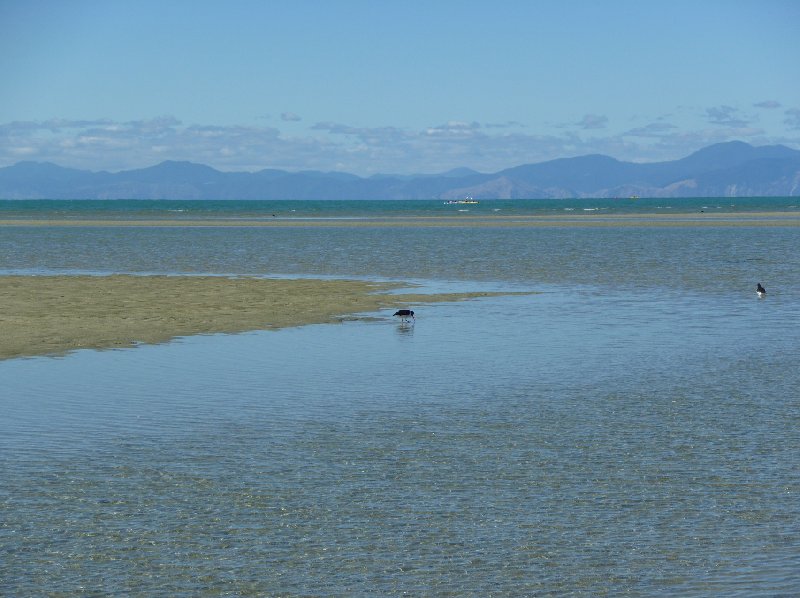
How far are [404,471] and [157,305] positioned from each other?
74.5 feet

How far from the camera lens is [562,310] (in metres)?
35.3

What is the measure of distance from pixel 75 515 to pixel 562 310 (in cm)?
2429

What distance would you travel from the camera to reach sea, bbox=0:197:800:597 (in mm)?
11047

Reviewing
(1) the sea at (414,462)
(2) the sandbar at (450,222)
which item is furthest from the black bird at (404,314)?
(2) the sandbar at (450,222)

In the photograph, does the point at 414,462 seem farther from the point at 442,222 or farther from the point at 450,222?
the point at 442,222

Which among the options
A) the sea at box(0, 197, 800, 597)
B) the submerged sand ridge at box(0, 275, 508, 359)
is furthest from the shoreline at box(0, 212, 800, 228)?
the sea at box(0, 197, 800, 597)

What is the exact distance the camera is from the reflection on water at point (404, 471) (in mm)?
11039

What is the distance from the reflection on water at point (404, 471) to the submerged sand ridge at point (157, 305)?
348 centimetres

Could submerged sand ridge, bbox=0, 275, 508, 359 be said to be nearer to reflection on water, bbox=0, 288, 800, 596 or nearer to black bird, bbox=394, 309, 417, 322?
black bird, bbox=394, 309, 417, 322

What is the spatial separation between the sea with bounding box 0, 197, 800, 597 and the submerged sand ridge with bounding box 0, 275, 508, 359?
206 cm

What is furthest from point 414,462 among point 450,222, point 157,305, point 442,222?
point 442,222

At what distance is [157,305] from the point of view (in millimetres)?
35906

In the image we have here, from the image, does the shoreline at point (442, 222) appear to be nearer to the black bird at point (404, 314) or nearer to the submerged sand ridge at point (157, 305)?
the submerged sand ridge at point (157, 305)

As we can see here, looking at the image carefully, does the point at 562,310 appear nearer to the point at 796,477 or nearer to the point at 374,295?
the point at 374,295
